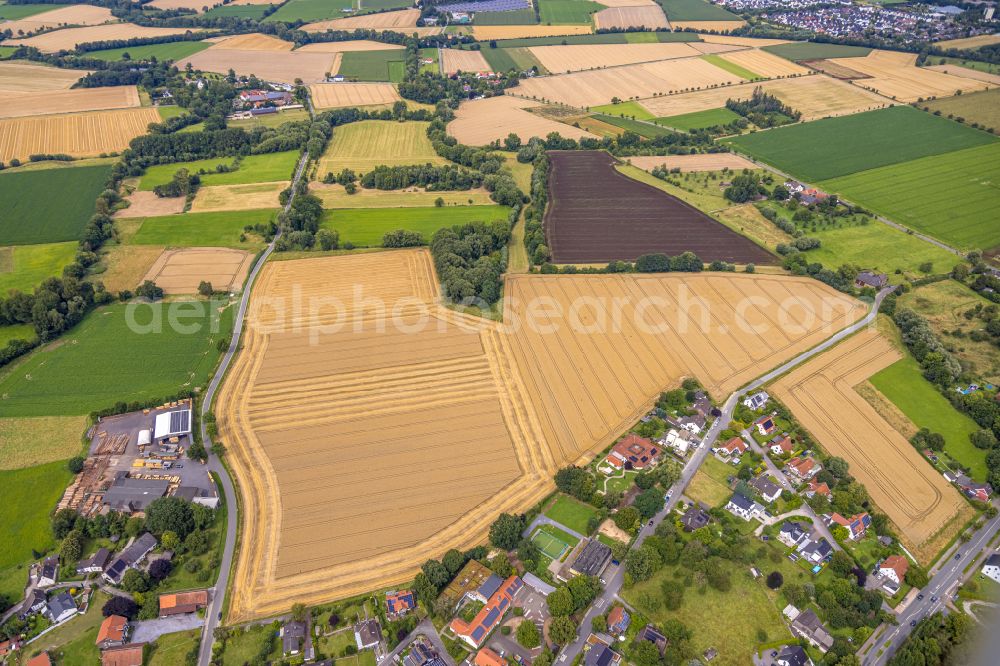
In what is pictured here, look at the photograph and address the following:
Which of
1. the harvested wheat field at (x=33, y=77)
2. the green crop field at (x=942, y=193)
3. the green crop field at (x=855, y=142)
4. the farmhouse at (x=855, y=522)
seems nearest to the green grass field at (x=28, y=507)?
the farmhouse at (x=855, y=522)

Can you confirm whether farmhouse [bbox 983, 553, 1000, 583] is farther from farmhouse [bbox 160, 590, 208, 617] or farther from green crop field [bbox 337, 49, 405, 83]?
green crop field [bbox 337, 49, 405, 83]

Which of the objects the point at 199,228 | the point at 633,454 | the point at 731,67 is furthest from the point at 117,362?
the point at 731,67

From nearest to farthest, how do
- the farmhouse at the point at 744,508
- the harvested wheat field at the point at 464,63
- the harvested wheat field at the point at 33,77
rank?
the farmhouse at the point at 744,508
the harvested wheat field at the point at 33,77
the harvested wheat field at the point at 464,63

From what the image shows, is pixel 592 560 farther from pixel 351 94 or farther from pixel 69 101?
pixel 69 101

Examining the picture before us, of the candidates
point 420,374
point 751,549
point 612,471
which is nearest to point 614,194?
point 420,374

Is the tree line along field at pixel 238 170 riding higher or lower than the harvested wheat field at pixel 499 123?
lower

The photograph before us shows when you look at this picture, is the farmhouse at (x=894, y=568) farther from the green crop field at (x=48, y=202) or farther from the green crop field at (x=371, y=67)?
the green crop field at (x=371, y=67)

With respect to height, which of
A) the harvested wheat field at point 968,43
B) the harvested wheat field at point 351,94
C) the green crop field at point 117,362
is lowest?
the green crop field at point 117,362
